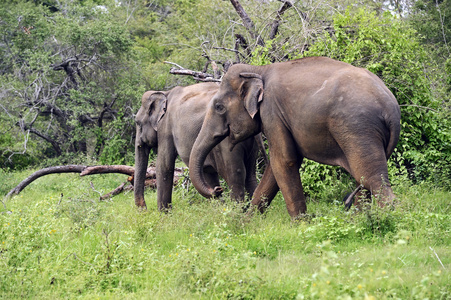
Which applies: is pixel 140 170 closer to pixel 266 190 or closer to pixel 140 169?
pixel 140 169

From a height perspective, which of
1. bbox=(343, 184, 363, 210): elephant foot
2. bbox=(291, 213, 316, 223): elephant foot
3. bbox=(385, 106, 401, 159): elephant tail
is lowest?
bbox=(291, 213, 316, 223): elephant foot

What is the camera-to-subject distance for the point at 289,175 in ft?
24.6

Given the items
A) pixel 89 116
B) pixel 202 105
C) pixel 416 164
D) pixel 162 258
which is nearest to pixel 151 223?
pixel 162 258

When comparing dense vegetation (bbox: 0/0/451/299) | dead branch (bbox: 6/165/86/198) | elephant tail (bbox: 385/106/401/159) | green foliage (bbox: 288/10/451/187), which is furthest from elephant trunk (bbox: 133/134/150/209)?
elephant tail (bbox: 385/106/401/159)

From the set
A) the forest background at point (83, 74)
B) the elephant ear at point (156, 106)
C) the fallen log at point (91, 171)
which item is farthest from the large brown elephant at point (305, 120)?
the forest background at point (83, 74)

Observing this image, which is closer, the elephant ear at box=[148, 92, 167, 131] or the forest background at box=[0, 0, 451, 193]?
the elephant ear at box=[148, 92, 167, 131]

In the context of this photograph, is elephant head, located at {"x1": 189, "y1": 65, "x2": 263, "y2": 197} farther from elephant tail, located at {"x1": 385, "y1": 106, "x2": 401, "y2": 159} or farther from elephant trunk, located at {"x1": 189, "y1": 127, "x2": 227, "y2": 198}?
elephant tail, located at {"x1": 385, "y1": 106, "x2": 401, "y2": 159}

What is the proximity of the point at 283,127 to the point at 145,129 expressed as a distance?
11.5ft

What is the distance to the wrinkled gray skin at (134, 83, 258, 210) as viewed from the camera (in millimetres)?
8531

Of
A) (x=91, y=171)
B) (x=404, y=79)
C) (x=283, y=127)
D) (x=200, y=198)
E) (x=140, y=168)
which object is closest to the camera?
(x=283, y=127)

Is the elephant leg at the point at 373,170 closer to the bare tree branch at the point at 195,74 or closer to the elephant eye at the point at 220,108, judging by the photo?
the elephant eye at the point at 220,108

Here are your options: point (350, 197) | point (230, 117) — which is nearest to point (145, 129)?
point (230, 117)

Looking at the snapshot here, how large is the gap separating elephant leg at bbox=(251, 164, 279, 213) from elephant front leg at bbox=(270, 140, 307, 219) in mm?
523

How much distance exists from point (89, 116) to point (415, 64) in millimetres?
11647
